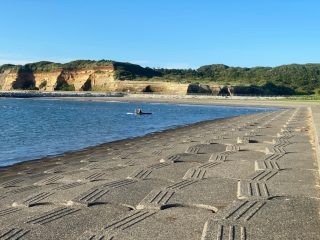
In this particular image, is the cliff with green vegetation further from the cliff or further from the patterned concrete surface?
the patterned concrete surface

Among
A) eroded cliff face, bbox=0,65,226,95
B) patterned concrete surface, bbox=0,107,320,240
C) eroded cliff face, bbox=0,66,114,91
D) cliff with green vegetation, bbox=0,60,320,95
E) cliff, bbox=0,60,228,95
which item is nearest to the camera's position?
patterned concrete surface, bbox=0,107,320,240

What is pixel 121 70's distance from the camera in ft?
585

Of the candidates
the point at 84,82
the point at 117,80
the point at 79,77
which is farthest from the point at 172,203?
the point at 79,77

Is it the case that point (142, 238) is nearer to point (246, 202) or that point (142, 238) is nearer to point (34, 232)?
point (34, 232)

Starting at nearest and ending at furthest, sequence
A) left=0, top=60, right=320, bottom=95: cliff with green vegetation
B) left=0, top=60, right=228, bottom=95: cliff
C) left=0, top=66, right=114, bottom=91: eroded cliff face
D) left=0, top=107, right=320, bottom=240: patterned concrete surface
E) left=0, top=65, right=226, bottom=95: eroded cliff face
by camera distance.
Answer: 1. left=0, top=107, right=320, bottom=240: patterned concrete surface
2. left=0, top=65, right=226, bottom=95: eroded cliff face
3. left=0, top=60, right=320, bottom=95: cliff with green vegetation
4. left=0, top=60, right=228, bottom=95: cliff
5. left=0, top=66, right=114, bottom=91: eroded cliff face

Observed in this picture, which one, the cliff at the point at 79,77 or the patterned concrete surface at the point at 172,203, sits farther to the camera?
the cliff at the point at 79,77

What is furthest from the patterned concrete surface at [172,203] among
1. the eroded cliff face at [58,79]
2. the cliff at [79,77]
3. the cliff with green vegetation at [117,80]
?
the eroded cliff face at [58,79]

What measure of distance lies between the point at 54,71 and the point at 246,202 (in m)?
181

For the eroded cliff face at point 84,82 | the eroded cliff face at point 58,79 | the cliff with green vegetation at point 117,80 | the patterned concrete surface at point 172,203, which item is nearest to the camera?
the patterned concrete surface at point 172,203

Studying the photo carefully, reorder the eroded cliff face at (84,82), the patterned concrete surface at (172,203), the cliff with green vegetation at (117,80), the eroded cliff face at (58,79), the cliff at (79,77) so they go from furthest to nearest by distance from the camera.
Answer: the eroded cliff face at (58,79) < the cliff at (79,77) < the cliff with green vegetation at (117,80) < the eroded cliff face at (84,82) < the patterned concrete surface at (172,203)

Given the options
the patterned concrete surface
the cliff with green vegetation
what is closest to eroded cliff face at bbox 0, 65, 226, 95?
the cliff with green vegetation

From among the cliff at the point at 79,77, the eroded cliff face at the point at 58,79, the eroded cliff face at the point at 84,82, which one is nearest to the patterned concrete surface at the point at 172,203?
the eroded cliff face at the point at 84,82

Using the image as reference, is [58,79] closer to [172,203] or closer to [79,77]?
[79,77]

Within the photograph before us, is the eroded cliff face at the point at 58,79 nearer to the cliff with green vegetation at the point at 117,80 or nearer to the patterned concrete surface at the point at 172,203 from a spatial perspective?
the cliff with green vegetation at the point at 117,80
